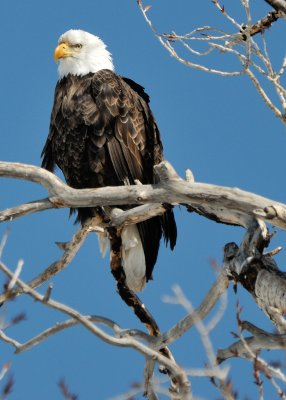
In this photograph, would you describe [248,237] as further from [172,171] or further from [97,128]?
[97,128]

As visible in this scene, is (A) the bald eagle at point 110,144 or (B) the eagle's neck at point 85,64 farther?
(B) the eagle's neck at point 85,64

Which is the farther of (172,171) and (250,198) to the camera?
(172,171)

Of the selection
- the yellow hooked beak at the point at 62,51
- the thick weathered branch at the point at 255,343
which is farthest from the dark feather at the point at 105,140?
the thick weathered branch at the point at 255,343

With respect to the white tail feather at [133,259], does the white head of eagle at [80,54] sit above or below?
above

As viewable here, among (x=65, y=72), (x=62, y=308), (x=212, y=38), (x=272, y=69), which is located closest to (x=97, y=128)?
(x=65, y=72)

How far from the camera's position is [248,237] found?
395 centimetres

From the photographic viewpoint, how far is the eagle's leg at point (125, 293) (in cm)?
485

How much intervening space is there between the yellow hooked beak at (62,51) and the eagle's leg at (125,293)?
76.6 inches

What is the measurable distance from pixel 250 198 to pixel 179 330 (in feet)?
2.40

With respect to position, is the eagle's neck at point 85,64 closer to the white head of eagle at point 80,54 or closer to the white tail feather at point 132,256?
the white head of eagle at point 80,54

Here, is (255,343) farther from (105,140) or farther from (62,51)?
(62,51)

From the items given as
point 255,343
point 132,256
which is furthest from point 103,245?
point 255,343

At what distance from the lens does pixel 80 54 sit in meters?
6.51

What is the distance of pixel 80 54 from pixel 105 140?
39.6 inches
